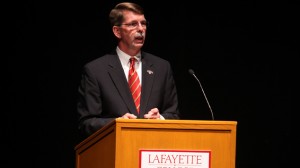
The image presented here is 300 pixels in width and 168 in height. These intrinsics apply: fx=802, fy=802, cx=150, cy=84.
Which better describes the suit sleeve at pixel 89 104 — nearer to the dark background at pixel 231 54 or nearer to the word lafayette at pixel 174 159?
the word lafayette at pixel 174 159

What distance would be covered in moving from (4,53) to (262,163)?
1.92 meters

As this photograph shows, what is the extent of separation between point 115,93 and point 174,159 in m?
0.86

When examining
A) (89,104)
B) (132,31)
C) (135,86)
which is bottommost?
(89,104)

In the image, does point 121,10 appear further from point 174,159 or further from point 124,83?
point 174,159

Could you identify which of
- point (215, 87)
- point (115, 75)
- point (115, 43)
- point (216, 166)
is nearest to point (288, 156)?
point (215, 87)

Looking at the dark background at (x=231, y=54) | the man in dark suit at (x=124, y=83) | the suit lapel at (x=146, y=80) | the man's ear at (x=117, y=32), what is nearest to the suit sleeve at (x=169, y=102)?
the man in dark suit at (x=124, y=83)

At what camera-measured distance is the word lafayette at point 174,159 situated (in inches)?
136

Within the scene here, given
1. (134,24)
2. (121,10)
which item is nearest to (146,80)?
(134,24)

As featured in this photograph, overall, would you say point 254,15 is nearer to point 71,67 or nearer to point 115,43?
point 115,43

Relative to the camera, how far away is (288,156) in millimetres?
5617

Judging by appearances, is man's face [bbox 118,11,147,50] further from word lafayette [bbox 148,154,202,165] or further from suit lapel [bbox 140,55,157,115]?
word lafayette [bbox 148,154,202,165]

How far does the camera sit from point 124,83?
427 centimetres

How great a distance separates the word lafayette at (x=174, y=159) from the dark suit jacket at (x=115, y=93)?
27.7 inches

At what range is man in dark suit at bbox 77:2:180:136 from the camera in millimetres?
4199
